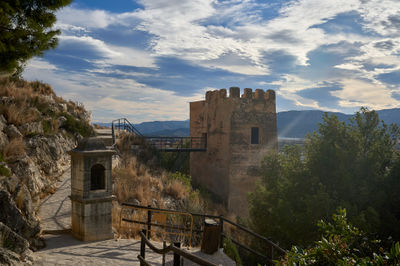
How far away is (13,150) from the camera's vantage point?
10.7 m

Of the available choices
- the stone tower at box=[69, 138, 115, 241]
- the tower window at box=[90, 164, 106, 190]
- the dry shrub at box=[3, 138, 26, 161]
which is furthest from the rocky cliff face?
the tower window at box=[90, 164, 106, 190]

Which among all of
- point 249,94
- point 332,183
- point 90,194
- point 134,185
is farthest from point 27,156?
point 249,94

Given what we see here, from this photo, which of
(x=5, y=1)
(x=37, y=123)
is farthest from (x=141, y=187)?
(x=5, y=1)

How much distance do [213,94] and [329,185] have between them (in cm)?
1171

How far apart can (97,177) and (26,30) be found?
411 centimetres

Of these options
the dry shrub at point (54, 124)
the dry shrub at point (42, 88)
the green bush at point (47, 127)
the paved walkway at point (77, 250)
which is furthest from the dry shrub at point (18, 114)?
the dry shrub at point (42, 88)

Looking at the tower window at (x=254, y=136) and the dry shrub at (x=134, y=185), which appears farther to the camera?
the tower window at (x=254, y=136)

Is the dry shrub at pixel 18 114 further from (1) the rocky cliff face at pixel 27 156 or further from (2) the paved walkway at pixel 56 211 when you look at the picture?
(2) the paved walkway at pixel 56 211

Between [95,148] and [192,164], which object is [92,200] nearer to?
[95,148]

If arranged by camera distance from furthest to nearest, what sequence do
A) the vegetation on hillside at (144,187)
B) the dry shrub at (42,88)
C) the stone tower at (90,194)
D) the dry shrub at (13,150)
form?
1. the dry shrub at (42,88)
2. the vegetation on hillside at (144,187)
3. the dry shrub at (13,150)
4. the stone tower at (90,194)

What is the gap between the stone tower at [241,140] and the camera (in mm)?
21422

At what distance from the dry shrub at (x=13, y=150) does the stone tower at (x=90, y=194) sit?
300 centimetres

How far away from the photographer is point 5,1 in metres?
6.45

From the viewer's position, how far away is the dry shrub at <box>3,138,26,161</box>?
34.0 ft
